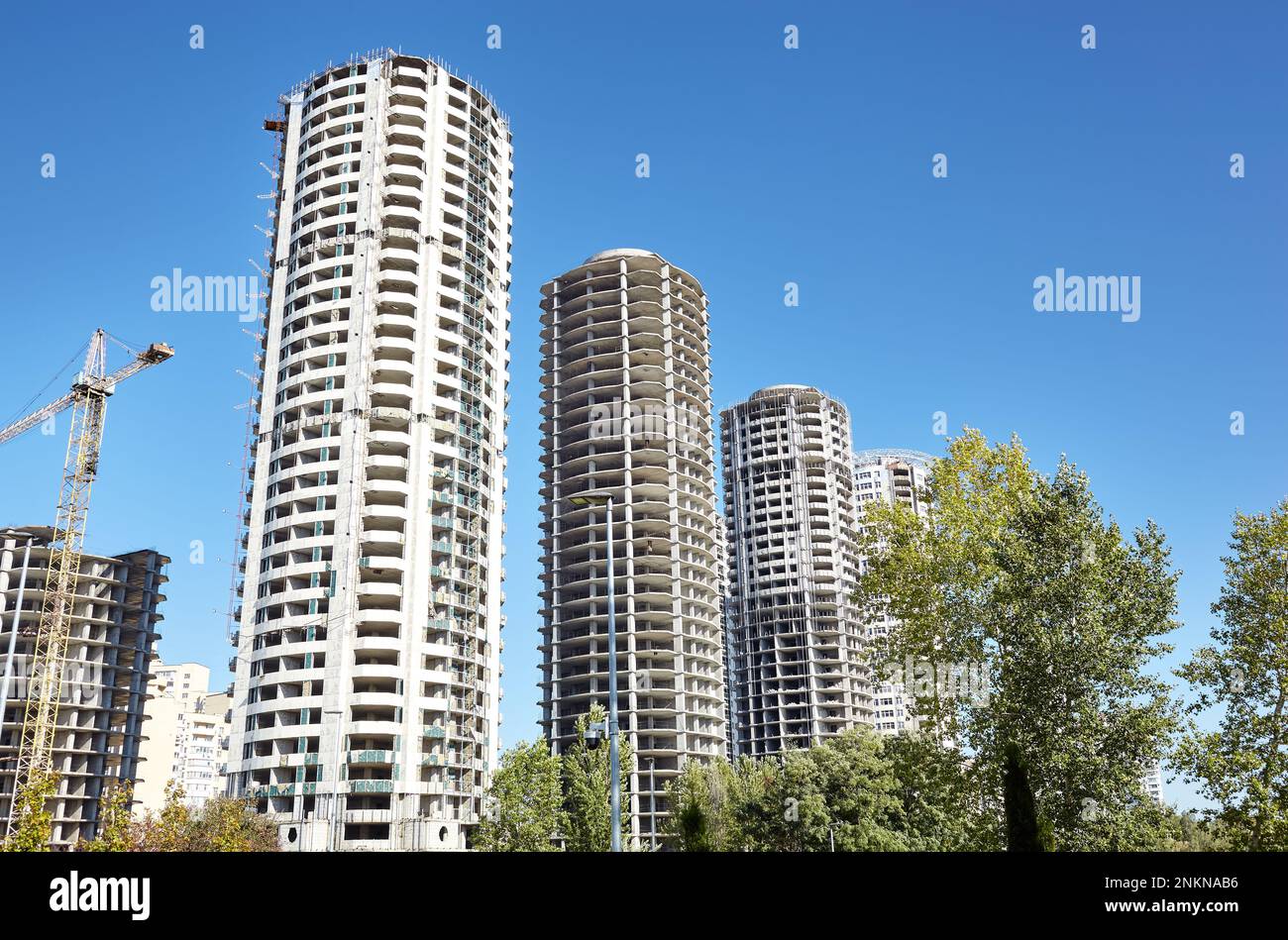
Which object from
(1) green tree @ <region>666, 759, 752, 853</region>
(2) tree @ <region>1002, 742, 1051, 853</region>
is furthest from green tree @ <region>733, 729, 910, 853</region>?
(2) tree @ <region>1002, 742, 1051, 853</region>

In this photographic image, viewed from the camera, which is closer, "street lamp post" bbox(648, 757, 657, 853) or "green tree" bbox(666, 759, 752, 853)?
"green tree" bbox(666, 759, 752, 853)

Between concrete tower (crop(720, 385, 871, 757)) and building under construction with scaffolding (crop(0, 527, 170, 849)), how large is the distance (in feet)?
289

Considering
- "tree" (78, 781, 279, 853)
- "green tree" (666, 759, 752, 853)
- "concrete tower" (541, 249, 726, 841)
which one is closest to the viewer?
"tree" (78, 781, 279, 853)

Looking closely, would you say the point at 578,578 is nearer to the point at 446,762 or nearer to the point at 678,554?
the point at 678,554

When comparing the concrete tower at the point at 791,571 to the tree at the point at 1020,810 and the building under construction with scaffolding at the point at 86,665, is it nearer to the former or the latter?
the building under construction with scaffolding at the point at 86,665

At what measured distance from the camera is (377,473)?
298 ft

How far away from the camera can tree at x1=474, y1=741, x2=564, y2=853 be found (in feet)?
227

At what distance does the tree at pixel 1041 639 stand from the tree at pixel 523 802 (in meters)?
39.1

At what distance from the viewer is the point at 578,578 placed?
424ft

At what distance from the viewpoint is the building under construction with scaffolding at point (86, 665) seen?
115000 millimetres

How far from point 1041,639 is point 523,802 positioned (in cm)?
4787

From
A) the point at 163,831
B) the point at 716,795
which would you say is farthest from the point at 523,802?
the point at 163,831

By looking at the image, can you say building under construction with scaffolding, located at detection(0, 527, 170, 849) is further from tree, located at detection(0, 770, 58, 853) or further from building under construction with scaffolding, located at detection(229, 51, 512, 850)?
tree, located at detection(0, 770, 58, 853)
